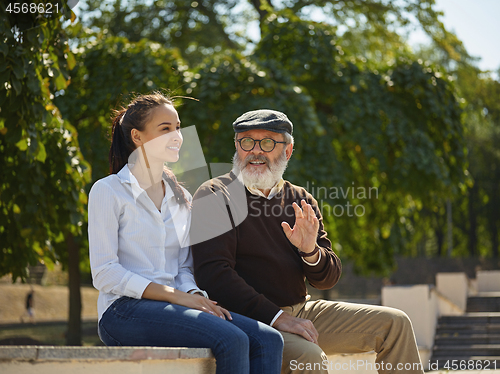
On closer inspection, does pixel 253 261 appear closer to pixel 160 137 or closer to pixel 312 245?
pixel 312 245

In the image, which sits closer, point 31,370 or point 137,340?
point 31,370

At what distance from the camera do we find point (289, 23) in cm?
948

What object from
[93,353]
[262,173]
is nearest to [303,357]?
[93,353]

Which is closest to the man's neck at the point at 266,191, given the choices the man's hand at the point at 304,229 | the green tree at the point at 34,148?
the man's hand at the point at 304,229

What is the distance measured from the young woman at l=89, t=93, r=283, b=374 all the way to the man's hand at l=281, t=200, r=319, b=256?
0.52 m

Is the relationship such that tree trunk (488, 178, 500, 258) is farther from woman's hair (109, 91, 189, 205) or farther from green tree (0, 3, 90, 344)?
woman's hair (109, 91, 189, 205)

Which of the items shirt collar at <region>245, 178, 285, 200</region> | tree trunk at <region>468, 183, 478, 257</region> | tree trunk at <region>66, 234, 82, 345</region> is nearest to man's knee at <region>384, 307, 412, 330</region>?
shirt collar at <region>245, 178, 285, 200</region>

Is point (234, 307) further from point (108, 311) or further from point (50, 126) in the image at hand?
point (50, 126)

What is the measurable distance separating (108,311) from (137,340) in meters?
0.21

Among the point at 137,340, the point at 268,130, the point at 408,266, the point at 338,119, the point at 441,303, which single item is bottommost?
the point at 408,266

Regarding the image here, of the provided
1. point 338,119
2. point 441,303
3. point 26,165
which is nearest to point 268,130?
point 26,165

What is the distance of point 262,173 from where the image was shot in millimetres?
3037

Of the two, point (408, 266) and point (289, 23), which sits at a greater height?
point (289, 23)

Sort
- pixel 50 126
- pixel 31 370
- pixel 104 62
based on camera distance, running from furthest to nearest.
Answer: pixel 104 62 → pixel 50 126 → pixel 31 370
